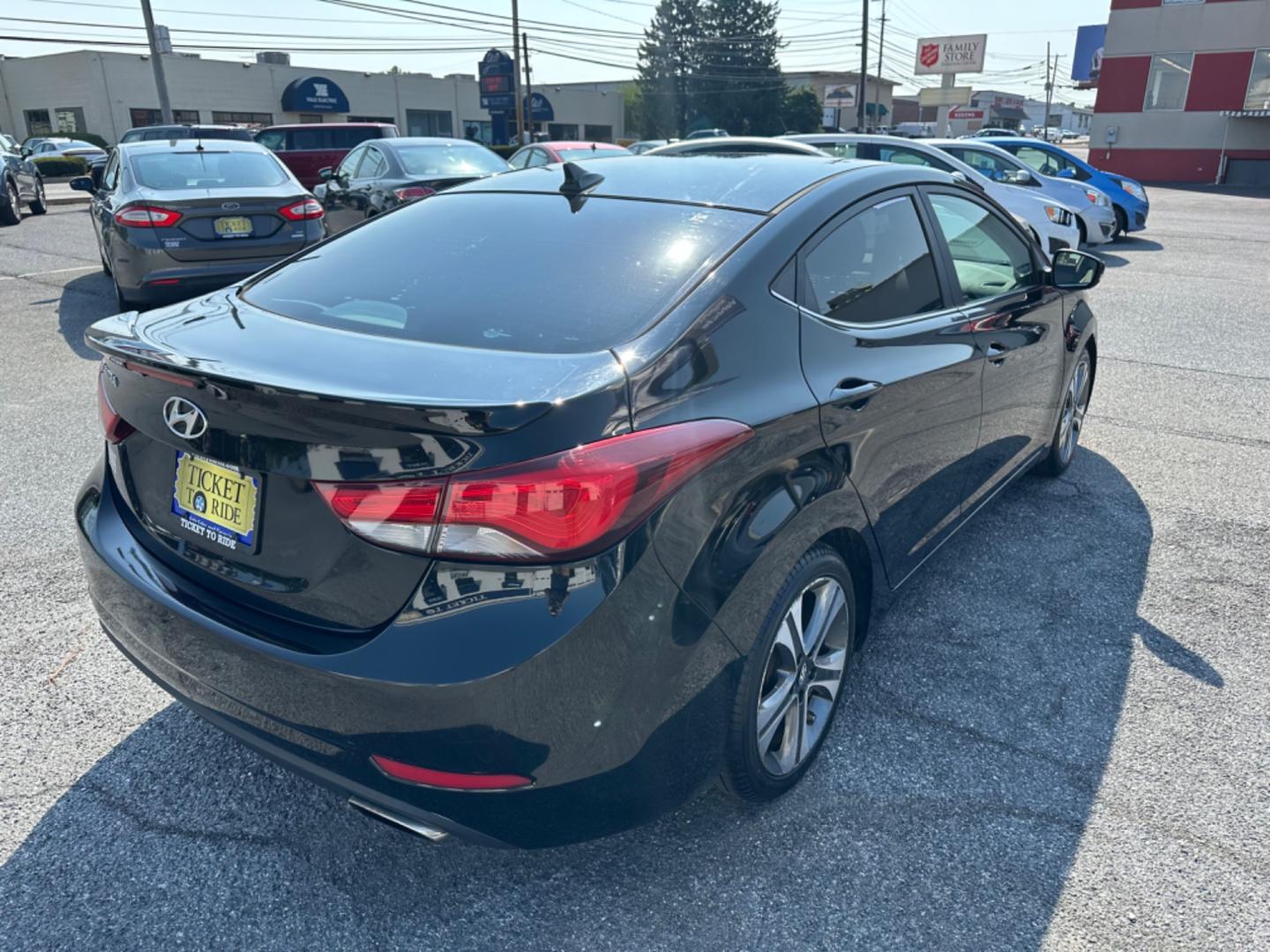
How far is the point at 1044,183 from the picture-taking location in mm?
13117

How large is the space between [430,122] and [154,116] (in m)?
16.7

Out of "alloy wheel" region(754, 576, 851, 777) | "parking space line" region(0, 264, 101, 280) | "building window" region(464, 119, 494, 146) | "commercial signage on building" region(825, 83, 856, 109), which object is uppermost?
"commercial signage on building" region(825, 83, 856, 109)

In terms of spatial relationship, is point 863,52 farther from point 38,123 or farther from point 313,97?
point 38,123

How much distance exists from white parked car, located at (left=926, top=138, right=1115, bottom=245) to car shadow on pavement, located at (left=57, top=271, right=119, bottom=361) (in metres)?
10.1

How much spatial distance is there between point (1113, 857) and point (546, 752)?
4.94 ft

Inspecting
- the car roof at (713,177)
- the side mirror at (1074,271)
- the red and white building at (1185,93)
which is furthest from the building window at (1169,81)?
the car roof at (713,177)

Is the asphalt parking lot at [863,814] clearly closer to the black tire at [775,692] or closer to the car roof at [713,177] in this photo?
the black tire at [775,692]

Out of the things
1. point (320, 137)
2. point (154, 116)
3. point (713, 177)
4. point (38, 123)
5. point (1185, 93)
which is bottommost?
point (713, 177)

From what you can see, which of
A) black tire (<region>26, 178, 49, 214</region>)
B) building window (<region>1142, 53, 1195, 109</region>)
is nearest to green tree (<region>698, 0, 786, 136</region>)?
building window (<region>1142, 53, 1195, 109</region>)

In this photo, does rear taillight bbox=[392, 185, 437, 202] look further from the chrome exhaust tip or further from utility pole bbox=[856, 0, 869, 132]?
utility pole bbox=[856, 0, 869, 132]

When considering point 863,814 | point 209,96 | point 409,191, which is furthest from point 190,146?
point 209,96

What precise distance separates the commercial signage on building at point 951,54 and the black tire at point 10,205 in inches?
2897

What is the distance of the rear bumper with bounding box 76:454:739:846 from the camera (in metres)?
1.77

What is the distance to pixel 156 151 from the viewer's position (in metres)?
8.74
